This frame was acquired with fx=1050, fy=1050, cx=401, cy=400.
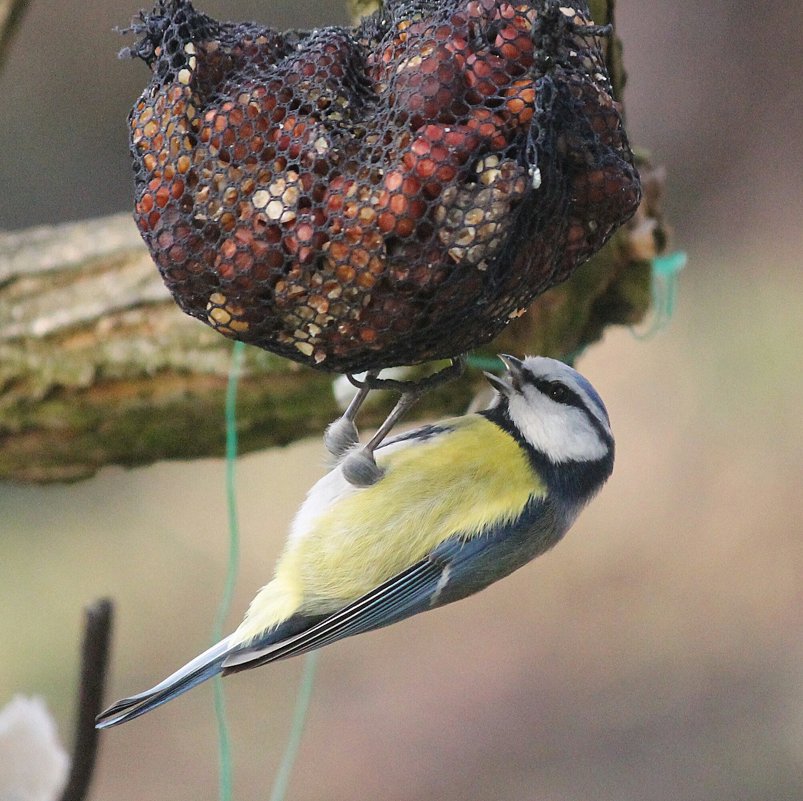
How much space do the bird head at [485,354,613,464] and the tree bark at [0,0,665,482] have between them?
0.27 m

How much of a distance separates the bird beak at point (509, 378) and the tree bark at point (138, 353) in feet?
0.84

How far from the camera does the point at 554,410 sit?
1.70m

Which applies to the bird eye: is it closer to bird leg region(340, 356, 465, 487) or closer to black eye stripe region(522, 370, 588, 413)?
black eye stripe region(522, 370, 588, 413)

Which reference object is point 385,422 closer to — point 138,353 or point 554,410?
point 554,410

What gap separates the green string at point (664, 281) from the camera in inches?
78.7

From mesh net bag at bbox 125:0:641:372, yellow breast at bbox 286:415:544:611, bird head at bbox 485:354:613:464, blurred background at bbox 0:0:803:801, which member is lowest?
blurred background at bbox 0:0:803:801

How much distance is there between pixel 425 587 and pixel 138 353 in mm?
767

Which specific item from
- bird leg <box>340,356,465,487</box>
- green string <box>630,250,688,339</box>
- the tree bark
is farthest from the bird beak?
green string <box>630,250,688,339</box>

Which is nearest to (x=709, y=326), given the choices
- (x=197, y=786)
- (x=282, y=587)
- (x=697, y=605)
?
(x=697, y=605)

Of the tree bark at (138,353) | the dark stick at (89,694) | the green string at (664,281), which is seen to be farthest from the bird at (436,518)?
the green string at (664,281)

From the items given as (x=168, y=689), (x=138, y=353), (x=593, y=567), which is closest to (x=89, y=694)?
(x=168, y=689)

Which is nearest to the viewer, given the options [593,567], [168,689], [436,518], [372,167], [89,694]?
[372,167]

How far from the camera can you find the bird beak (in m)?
1.67

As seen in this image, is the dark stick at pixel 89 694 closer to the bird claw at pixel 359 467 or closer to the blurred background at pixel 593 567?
the bird claw at pixel 359 467
